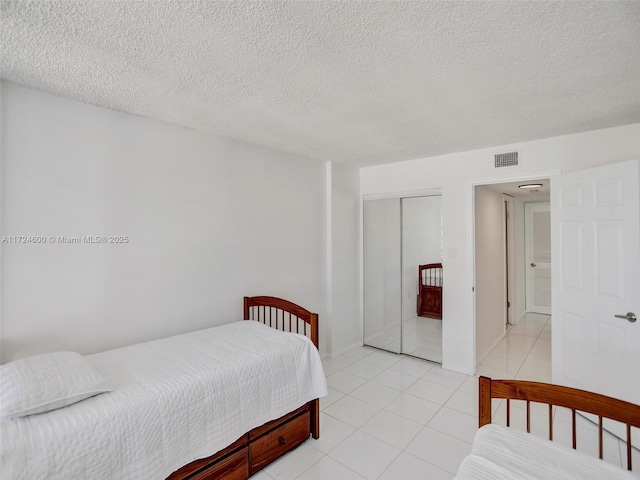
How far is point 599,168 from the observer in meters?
2.51

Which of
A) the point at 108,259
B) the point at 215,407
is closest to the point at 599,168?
the point at 215,407

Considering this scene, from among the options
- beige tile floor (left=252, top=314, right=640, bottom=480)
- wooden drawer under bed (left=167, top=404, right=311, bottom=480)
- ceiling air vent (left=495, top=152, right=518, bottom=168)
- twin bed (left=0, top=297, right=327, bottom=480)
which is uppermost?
ceiling air vent (left=495, top=152, right=518, bottom=168)

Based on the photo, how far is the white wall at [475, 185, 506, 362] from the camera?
145 inches

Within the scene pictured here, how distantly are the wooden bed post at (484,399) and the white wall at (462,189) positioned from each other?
7.32ft

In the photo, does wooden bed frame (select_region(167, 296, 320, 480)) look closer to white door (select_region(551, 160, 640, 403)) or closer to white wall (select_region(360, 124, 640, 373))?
white wall (select_region(360, 124, 640, 373))

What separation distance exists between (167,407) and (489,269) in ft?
12.7

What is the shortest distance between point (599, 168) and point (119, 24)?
130 inches

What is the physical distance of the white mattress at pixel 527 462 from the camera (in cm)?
109

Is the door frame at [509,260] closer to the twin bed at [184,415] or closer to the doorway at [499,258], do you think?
the doorway at [499,258]

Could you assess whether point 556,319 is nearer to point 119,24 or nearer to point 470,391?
point 470,391

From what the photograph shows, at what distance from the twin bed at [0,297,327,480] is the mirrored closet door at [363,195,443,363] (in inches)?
74.5
